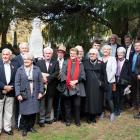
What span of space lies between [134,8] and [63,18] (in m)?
3.60

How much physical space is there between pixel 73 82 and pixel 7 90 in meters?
1.42

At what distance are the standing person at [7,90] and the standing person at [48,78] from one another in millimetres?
699

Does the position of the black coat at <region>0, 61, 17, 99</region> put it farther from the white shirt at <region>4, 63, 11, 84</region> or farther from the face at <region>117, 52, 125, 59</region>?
the face at <region>117, 52, 125, 59</region>

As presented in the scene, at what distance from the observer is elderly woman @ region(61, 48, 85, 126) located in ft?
27.4

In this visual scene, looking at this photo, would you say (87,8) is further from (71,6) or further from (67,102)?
(67,102)

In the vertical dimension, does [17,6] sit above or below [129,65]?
above

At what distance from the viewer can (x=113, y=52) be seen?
32.0ft

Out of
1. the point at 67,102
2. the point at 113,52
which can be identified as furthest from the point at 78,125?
the point at 113,52

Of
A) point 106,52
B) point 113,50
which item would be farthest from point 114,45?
point 106,52

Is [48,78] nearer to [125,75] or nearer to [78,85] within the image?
[78,85]

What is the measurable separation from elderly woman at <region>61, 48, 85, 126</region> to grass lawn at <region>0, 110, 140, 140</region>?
257 millimetres

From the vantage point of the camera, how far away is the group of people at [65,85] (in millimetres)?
7824

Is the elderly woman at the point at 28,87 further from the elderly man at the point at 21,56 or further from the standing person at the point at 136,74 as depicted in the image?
the standing person at the point at 136,74

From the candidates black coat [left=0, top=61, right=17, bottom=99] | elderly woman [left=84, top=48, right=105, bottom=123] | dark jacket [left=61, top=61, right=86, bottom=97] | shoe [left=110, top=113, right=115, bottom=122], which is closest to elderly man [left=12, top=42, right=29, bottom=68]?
black coat [left=0, top=61, right=17, bottom=99]
